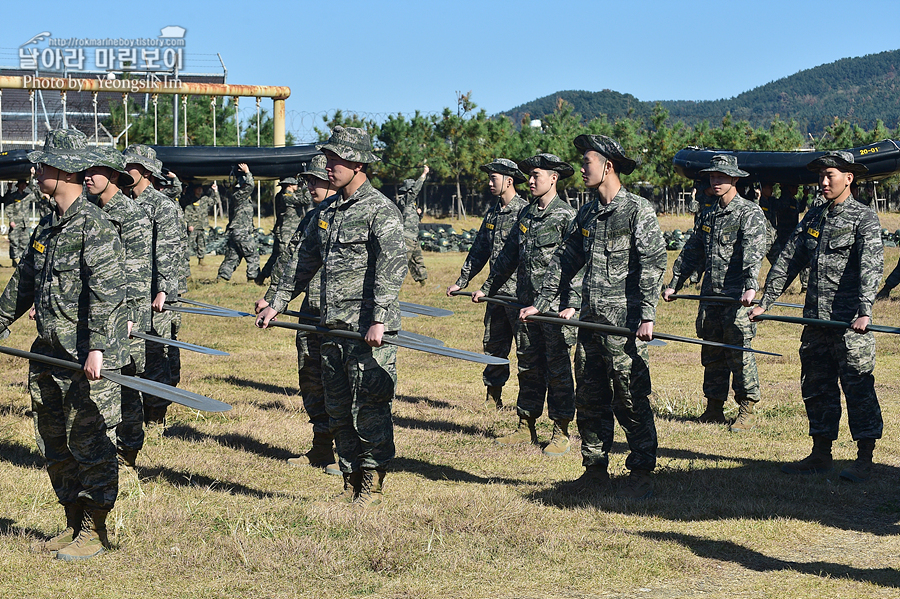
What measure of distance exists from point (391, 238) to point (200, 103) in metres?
46.8

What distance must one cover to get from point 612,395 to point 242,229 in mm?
14216

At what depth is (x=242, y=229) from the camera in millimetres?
19750

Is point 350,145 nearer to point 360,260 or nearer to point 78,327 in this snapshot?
point 360,260

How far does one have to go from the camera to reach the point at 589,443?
6.80 metres

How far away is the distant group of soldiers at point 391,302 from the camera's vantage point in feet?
17.2

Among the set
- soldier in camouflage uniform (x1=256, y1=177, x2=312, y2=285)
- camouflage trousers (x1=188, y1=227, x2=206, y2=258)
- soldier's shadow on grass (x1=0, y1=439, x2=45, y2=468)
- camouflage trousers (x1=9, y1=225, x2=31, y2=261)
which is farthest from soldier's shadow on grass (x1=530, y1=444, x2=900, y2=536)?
camouflage trousers (x1=9, y1=225, x2=31, y2=261)

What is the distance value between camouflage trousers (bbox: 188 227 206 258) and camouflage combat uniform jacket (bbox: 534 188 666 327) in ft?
57.3

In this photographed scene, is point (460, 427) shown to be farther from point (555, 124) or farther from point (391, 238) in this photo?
point (555, 124)

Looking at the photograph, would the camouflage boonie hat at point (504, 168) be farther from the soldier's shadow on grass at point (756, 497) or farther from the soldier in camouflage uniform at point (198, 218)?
the soldier in camouflage uniform at point (198, 218)

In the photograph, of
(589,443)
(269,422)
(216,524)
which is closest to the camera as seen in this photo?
(216,524)

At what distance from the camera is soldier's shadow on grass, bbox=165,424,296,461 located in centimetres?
806

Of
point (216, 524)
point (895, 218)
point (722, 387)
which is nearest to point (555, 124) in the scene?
point (895, 218)

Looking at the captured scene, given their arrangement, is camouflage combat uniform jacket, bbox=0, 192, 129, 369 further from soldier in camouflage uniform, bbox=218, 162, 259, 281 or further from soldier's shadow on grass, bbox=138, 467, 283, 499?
soldier in camouflage uniform, bbox=218, 162, 259, 281

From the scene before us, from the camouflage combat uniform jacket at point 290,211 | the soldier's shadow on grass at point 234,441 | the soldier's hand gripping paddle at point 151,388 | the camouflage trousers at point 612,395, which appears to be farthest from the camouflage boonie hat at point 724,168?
the camouflage combat uniform jacket at point 290,211
